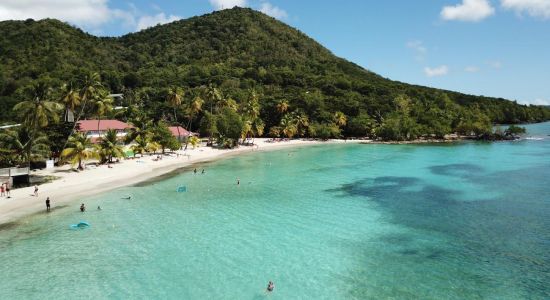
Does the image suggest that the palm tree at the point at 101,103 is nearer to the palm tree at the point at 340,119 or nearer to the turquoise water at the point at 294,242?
the turquoise water at the point at 294,242

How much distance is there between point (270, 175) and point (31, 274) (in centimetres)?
3454

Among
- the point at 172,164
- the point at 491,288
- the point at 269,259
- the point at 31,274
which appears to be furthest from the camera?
the point at 172,164

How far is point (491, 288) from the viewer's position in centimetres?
2028

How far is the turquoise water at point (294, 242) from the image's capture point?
2075 centimetres

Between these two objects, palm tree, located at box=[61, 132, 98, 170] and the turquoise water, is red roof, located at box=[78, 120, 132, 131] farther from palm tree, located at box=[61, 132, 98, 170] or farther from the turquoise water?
the turquoise water

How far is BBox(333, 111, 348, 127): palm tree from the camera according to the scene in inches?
4348

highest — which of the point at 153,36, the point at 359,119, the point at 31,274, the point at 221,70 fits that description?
the point at 153,36

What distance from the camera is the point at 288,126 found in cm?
10312

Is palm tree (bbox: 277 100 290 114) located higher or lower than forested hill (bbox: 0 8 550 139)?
lower

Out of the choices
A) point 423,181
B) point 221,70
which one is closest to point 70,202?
point 423,181

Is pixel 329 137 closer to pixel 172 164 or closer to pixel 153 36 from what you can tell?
pixel 172 164

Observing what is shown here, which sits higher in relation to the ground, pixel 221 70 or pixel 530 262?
pixel 221 70

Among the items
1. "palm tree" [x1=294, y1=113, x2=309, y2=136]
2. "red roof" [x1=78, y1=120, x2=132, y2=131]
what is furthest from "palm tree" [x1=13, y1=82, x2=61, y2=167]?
"palm tree" [x1=294, y1=113, x2=309, y2=136]

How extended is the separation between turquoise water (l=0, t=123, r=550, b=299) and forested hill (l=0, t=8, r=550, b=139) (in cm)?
5948
